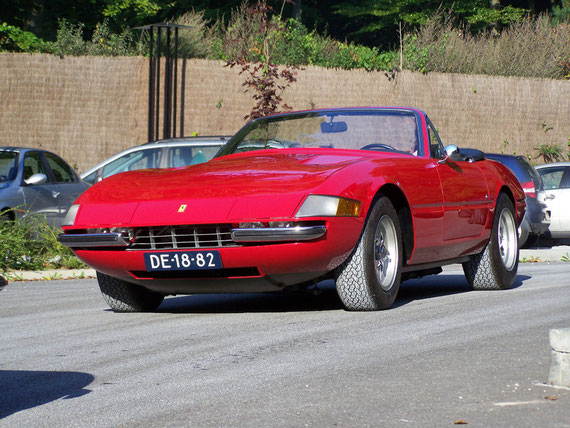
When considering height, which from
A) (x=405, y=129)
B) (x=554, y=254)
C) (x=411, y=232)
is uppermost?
(x=405, y=129)

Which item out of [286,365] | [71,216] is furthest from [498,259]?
[286,365]

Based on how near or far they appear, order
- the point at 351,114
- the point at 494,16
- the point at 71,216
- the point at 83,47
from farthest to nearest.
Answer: the point at 494,16, the point at 83,47, the point at 351,114, the point at 71,216

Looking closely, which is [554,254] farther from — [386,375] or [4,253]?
[386,375]

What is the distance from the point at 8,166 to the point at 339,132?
6417mm

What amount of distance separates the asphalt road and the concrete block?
7cm

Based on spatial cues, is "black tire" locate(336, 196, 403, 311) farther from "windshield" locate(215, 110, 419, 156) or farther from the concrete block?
the concrete block

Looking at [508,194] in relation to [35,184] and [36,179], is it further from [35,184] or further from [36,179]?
[35,184]

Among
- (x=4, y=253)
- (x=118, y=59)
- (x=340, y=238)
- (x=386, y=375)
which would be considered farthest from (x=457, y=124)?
(x=386, y=375)

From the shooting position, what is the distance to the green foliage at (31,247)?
11500 mm

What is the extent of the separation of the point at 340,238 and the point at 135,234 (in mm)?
1311

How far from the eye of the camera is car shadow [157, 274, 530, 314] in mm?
7449

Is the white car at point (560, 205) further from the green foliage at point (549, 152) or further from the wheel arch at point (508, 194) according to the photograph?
the wheel arch at point (508, 194)

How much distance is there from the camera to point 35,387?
4.61 m

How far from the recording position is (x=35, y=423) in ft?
12.9
